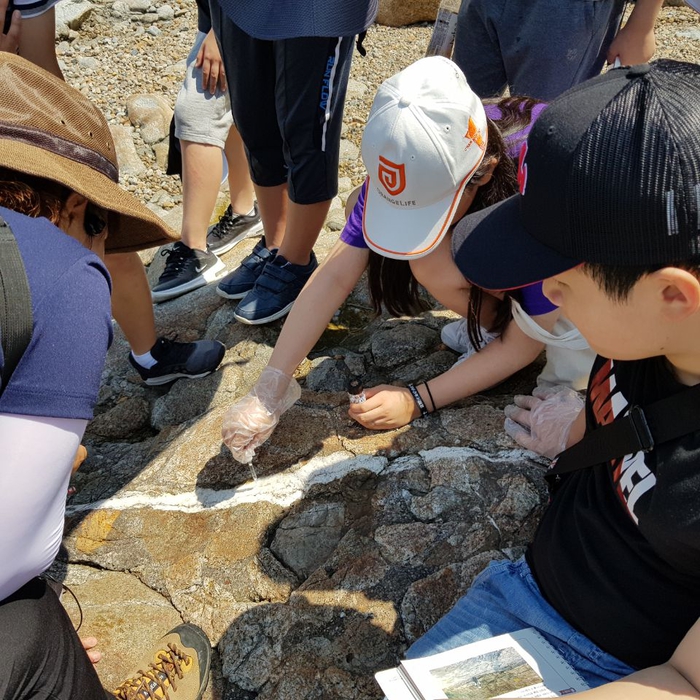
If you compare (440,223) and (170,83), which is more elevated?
(440,223)

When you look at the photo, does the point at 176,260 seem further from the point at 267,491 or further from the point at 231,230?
the point at 267,491

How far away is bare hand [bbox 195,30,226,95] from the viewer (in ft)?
9.43

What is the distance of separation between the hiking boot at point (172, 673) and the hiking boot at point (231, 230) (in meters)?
1.99

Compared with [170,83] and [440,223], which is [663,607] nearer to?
[440,223]

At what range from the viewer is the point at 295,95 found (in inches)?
92.6

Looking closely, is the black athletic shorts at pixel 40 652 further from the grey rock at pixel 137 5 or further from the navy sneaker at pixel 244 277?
the grey rock at pixel 137 5

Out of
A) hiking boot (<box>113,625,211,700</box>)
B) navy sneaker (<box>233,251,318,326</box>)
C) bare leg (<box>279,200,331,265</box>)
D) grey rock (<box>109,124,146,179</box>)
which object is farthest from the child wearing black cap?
grey rock (<box>109,124,146,179</box>)

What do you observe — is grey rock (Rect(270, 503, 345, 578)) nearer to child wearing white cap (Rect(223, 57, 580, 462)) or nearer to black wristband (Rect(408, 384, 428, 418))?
child wearing white cap (Rect(223, 57, 580, 462))

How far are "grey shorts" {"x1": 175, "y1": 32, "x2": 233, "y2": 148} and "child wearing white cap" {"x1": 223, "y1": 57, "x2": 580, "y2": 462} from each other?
3.45 ft

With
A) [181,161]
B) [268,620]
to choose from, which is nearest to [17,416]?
[268,620]

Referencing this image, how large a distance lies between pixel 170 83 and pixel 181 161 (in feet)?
8.41

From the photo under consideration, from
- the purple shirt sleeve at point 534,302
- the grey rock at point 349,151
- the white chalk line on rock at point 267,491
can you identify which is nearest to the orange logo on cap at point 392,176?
the purple shirt sleeve at point 534,302

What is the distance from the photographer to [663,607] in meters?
1.23

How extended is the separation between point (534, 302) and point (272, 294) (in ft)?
3.65
